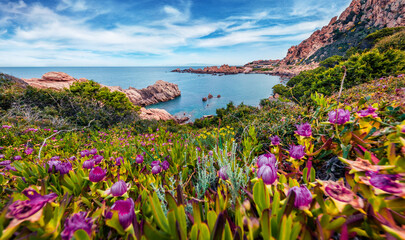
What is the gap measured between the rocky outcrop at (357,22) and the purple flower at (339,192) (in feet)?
184

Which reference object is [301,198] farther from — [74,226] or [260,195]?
[74,226]

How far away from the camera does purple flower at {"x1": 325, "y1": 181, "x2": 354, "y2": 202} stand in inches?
22.2

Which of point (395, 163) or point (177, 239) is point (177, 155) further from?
point (395, 163)

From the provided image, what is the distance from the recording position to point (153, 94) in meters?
38.3

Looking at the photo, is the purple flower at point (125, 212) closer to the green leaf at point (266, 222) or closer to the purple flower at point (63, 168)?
the green leaf at point (266, 222)

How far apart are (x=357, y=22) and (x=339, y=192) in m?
72.2

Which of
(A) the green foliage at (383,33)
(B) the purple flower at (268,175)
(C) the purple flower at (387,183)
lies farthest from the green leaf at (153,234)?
(A) the green foliage at (383,33)

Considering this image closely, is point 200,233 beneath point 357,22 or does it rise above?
beneath

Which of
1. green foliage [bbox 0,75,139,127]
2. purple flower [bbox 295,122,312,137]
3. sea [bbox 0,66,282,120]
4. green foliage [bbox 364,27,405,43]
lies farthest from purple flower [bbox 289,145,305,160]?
green foliage [bbox 364,27,405,43]

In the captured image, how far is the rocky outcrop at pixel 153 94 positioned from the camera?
3398 centimetres

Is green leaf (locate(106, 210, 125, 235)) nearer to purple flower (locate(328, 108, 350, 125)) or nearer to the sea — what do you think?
purple flower (locate(328, 108, 350, 125))

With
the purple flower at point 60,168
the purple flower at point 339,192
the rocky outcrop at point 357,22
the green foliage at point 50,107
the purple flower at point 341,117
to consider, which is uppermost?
Result: the rocky outcrop at point 357,22

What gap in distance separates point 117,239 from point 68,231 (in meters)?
0.23

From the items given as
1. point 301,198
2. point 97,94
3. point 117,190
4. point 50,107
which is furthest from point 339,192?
point 97,94
